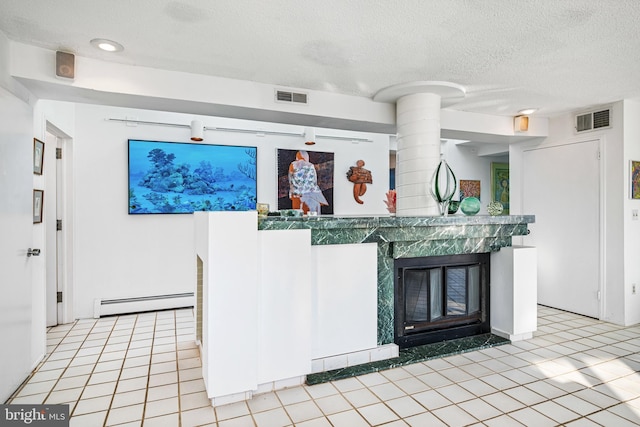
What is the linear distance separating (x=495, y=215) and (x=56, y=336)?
171 inches

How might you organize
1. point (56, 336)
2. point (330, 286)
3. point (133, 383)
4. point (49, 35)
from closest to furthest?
1. point (49, 35)
2. point (133, 383)
3. point (330, 286)
4. point (56, 336)

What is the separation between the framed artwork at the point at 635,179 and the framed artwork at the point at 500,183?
106 inches

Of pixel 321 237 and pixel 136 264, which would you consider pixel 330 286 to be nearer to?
pixel 321 237

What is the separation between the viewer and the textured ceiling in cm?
200

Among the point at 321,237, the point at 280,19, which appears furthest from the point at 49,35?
the point at 321,237

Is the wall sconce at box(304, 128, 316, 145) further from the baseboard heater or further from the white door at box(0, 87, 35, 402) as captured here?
the white door at box(0, 87, 35, 402)

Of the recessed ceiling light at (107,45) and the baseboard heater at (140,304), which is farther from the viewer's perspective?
the baseboard heater at (140,304)

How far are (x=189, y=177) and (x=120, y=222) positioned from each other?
0.92 m

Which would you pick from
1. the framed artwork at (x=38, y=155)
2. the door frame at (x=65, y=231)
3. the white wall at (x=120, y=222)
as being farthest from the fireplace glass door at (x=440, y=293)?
the door frame at (x=65, y=231)

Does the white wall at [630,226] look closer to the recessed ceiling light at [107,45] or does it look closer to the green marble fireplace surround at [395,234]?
the green marble fireplace surround at [395,234]

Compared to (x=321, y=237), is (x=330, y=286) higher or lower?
lower

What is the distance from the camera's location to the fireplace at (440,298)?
3029 mm

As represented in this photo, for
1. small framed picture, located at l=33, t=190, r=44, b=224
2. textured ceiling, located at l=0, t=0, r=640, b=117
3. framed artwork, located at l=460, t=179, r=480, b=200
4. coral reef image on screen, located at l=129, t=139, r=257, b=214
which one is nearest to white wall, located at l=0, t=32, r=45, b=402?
small framed picture, located at l=33, t=190, r=44, b=224

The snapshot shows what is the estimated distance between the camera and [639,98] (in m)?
3.67
